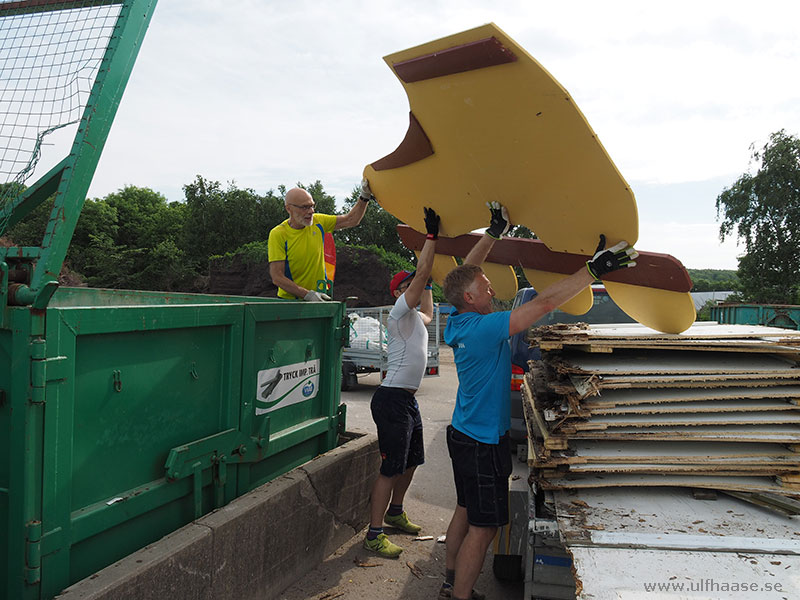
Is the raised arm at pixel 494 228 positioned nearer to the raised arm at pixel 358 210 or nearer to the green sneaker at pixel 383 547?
the raised arm at pixel 358 210

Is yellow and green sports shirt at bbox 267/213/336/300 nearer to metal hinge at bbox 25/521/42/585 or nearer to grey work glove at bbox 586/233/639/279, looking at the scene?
grey work glove at bbox 586/233/639/279

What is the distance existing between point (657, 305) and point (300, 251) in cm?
272

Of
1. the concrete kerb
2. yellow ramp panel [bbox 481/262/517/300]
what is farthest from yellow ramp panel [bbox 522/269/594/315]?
the concrete kerb

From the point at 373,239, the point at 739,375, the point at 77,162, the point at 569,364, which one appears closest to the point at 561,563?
the point at 569,364

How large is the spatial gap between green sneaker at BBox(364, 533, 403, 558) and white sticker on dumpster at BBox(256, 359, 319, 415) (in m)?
1.18

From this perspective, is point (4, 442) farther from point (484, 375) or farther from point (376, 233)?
point (376, 233)

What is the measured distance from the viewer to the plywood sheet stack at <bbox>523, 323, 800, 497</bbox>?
2.62m

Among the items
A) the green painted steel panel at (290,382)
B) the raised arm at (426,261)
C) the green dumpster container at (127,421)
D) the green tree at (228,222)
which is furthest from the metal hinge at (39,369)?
the green tree at (228,222)

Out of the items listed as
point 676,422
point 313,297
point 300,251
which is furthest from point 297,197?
point 676,422

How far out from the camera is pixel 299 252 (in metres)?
4.57

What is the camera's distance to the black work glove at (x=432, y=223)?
392cm

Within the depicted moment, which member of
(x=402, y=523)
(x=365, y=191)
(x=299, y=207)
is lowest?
(x=402, y=523)

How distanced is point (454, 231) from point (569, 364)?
1590mm

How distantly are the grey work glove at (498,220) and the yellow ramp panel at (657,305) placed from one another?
747mm
